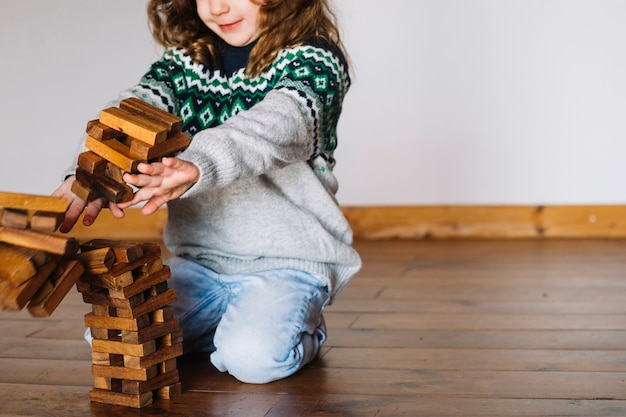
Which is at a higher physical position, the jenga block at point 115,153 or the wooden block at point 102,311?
the jenga block at point 115,153

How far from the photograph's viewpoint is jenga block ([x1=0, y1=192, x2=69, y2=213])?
0.98 metres

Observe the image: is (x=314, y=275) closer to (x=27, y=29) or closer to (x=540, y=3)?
(x=540, y=3)

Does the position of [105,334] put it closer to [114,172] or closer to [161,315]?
[161,315]

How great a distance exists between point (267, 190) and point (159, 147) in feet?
1.37

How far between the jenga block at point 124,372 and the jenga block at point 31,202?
0.85ft

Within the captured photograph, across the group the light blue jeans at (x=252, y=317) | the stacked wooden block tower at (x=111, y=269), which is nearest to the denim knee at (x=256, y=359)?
the light blue jeans at (x=252, y=317)

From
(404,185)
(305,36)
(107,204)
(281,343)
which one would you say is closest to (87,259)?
(107,204)

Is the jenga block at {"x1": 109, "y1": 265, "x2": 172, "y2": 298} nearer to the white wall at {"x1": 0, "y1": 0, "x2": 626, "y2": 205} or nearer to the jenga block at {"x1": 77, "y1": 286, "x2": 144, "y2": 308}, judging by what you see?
the jenga block at {"x1": 77, "y1": 286, "x2": 144, "y2": 308}

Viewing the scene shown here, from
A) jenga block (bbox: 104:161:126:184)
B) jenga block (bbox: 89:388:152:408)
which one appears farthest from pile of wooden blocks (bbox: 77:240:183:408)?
jenga block (bbox: 104:161:126:184)

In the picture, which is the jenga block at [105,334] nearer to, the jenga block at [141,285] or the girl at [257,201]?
the jenga block at [141,285]

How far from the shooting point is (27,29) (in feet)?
8.92

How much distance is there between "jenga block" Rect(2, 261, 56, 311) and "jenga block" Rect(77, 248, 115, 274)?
76mm

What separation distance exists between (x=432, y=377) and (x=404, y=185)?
4.68ft

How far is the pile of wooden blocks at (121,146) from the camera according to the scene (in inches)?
39.3
